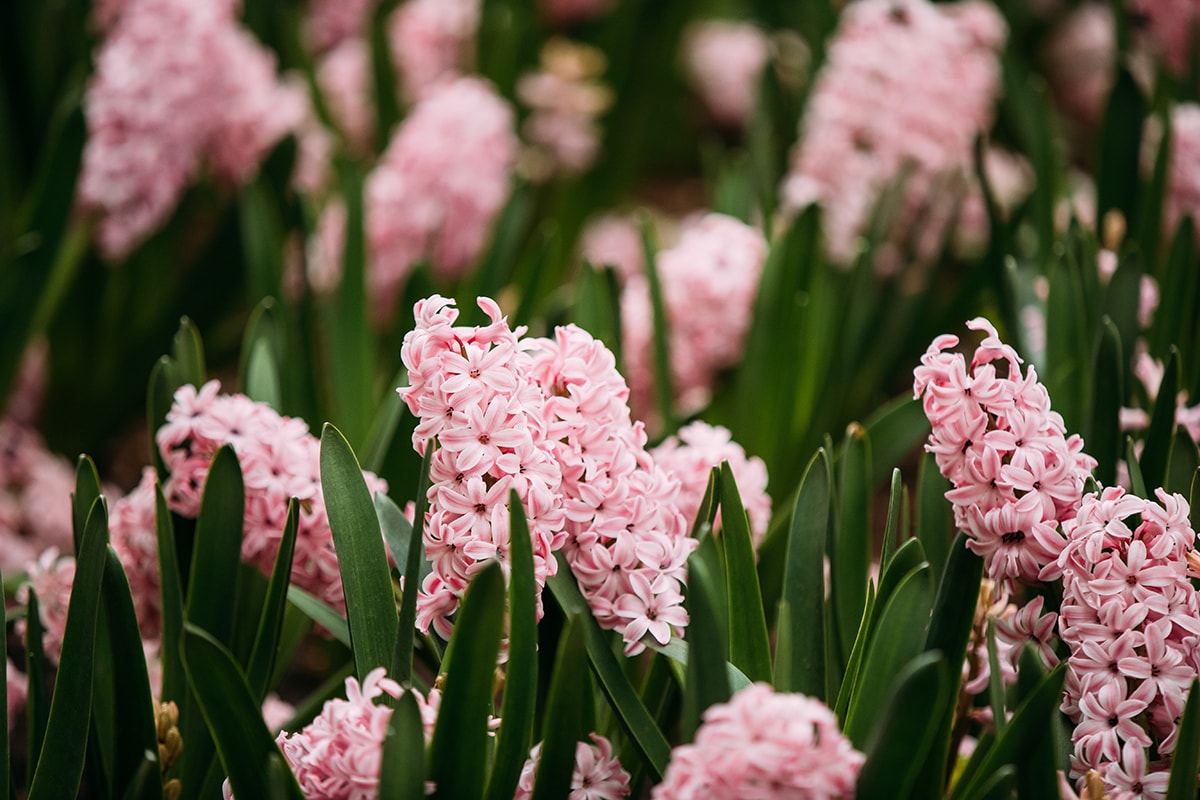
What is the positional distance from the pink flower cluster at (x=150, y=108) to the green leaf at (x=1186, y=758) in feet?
5.80

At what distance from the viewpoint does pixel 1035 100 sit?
2094mm

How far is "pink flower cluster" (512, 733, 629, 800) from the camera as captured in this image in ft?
2.88

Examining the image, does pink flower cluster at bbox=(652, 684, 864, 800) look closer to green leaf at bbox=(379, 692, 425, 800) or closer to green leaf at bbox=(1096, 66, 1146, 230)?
green leaf at bbox=(379, 692, 425, 800)

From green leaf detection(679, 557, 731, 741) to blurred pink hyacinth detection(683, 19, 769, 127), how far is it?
2.56m

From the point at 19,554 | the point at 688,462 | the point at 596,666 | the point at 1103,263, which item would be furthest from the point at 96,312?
the point at 1103,263

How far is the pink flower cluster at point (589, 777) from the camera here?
0.88 metres

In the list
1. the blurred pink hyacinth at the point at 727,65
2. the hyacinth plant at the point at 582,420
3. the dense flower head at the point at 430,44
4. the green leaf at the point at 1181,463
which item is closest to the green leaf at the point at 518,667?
the hyacinth plant at the point at 582,420

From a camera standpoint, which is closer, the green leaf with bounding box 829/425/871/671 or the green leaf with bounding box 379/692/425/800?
the green leaf with bounding box 379/692/425/800

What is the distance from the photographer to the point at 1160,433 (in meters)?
1.15

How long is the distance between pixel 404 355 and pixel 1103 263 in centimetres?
116

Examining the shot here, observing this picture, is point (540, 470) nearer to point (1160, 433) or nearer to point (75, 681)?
point (75, 681)

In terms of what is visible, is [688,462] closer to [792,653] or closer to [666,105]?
[792,653]

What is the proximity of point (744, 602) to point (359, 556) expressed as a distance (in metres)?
0.33

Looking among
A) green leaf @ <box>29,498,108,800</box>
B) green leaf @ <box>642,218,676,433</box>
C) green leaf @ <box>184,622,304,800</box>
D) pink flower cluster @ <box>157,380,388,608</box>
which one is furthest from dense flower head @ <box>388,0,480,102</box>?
green leaf @ <box>184,622,304,800</box>
